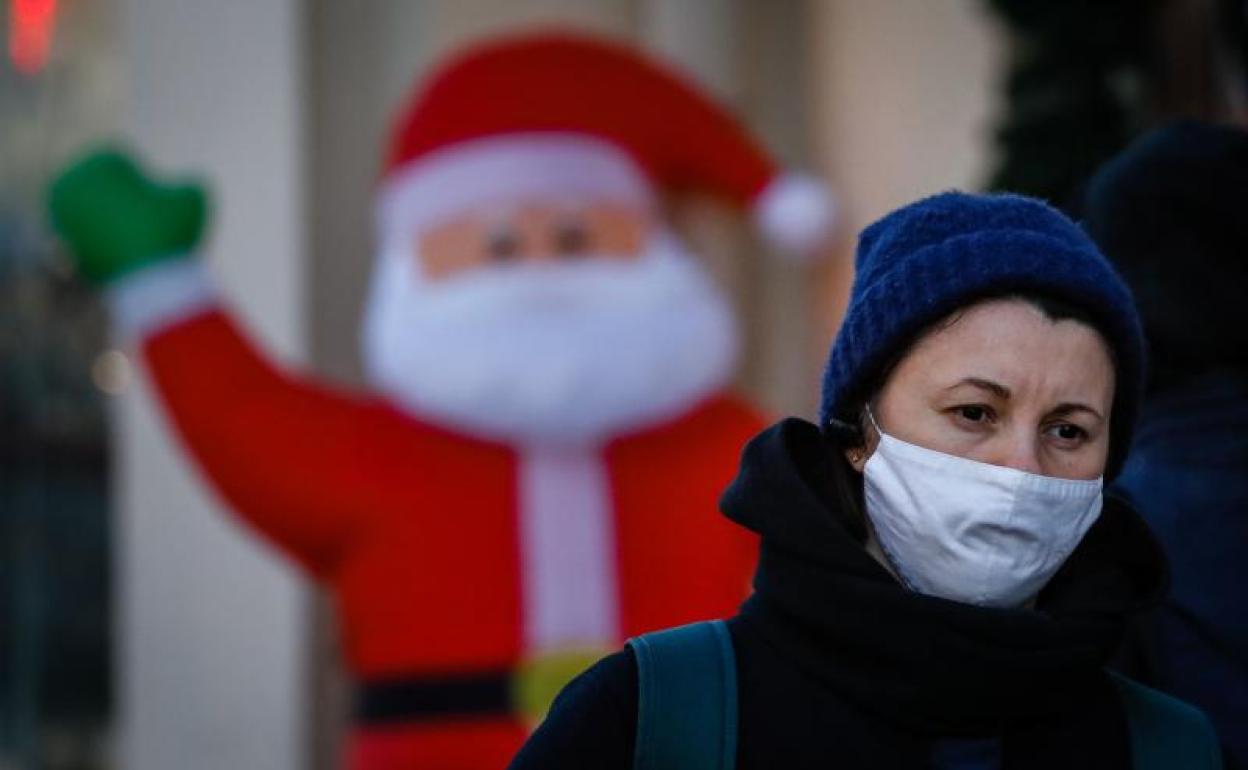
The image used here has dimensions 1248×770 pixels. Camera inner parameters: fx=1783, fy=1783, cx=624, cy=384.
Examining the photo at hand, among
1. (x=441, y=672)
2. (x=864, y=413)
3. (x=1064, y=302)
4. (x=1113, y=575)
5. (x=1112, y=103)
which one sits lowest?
(x=441, y=672)

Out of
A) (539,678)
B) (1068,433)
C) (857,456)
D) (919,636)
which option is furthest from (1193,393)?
(539,678)

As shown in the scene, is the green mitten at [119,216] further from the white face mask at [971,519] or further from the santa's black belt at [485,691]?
the white face mask at [971,519]

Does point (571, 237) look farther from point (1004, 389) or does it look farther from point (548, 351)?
point (1004, 389)

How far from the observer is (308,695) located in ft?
15.6

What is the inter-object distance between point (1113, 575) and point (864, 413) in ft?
0.84

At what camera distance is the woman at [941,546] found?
1.40 metres

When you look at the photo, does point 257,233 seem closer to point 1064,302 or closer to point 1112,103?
A: point 1112,103

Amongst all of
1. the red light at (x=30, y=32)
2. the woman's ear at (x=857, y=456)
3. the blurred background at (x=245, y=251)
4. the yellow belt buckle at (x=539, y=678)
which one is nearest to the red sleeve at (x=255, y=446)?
the yellow belt buckle at (x=539, y=678)

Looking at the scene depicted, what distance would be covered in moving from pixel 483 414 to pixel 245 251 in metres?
1.28

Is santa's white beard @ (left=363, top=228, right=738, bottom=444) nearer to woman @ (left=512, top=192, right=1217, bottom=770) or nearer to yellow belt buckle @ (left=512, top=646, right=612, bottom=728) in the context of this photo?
yellow belt buckle @ (left=512, top=646, right=612, bottom=728)

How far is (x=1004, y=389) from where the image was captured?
1479 mm

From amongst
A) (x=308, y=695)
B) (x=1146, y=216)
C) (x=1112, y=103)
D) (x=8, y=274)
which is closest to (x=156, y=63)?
(x=8, y=274)

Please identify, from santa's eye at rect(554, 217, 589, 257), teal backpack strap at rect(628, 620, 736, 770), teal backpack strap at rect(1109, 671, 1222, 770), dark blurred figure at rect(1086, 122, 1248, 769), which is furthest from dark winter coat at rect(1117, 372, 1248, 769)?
santa's eye at rect(554, 217, 589, 257)

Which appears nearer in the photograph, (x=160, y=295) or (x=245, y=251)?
(x=160, y=295)
